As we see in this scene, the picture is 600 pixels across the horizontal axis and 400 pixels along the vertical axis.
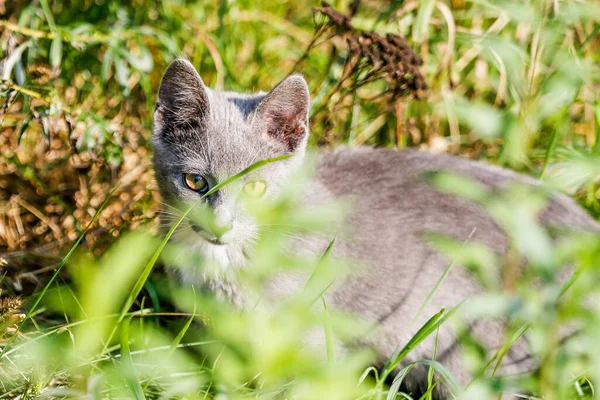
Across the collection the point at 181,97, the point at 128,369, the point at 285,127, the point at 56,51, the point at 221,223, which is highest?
the point at 56,51

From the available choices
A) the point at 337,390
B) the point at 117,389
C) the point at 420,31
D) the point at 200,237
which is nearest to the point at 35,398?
the point at 117,389

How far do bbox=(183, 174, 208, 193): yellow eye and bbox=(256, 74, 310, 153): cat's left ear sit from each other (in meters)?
0.29

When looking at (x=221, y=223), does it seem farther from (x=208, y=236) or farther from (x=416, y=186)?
(x=416, y=186)

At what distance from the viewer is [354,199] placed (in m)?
2.44

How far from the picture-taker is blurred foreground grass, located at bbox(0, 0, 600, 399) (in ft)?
6.28

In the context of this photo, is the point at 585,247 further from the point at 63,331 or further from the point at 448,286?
the point at 63,331

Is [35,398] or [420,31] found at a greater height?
[420,31]

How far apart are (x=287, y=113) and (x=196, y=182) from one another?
0.41m

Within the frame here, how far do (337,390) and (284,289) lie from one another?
1202mm

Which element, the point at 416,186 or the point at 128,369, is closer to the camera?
the point at 128,369

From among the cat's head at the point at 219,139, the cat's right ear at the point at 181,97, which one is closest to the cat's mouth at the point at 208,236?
the cat's head at the point at 219,139

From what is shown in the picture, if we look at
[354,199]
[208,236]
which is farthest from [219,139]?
[354,199]

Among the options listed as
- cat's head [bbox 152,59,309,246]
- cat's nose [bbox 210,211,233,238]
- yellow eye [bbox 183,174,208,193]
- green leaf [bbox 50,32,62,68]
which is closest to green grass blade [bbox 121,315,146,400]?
cat's nose [bbox 210,211,233,238]

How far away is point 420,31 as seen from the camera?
3129 mm
